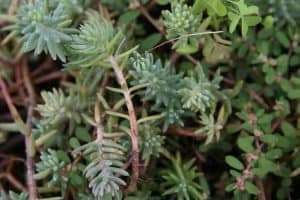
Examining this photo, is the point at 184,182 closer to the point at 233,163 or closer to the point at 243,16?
the point at 233,163

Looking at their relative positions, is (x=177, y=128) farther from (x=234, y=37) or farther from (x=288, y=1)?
(x=288, y=1)

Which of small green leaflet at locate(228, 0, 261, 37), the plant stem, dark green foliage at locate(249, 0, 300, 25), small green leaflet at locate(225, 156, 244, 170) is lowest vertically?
small green leaflet at locate(225, 156, 244, 170)

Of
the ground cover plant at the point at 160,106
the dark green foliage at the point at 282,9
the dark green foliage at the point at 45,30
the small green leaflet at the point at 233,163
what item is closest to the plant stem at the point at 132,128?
the ground cover plant at the point at 160,106

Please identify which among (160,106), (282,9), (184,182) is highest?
(282,9)

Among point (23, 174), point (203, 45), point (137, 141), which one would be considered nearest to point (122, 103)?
point (137, 141)

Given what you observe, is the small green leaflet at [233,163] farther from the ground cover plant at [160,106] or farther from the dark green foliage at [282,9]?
the dark green foliage at [282,9]

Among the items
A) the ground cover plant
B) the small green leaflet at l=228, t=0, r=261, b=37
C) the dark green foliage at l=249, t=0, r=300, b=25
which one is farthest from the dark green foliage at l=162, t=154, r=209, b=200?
the dark green foliage at l=249, t=0, r=300, b=25

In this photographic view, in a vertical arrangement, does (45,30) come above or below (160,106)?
above

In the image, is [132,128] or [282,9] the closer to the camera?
[132,128]

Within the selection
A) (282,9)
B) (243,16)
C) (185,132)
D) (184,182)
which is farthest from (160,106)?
(282,9)

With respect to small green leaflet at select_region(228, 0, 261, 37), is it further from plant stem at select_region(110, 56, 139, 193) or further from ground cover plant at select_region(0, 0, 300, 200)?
plant stem at select_region(110, 56, 139, 193)
